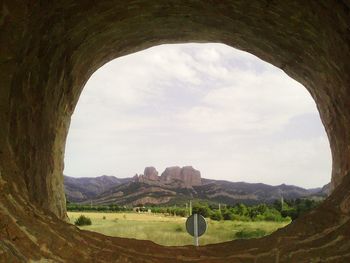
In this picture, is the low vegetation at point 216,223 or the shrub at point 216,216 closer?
the low vegetation at point 216,223

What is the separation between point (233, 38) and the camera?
7707 mm

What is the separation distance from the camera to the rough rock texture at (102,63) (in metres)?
3.90

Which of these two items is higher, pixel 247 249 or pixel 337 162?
pixel 337 162

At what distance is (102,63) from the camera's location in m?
8.12

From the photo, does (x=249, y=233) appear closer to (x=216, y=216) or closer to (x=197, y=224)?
(x=216, y=216)

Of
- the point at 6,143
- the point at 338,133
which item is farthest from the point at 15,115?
the point at 338,133

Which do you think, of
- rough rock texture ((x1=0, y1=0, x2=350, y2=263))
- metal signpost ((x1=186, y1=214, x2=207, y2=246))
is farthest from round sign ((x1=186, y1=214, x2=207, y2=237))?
rough rock texture ((x1=0, y1=0, x2=350, y2=263))

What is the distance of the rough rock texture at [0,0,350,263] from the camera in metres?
3.90

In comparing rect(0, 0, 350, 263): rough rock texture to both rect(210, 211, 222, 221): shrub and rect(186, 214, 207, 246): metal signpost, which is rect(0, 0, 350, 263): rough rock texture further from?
rect(210, 211, 222, 221): shrub

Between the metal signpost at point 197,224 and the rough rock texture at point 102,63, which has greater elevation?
the rough rock texture at point 102,63

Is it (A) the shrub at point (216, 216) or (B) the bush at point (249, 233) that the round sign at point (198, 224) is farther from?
(A) the shrub at point (216, 216)

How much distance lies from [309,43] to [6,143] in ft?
13.9

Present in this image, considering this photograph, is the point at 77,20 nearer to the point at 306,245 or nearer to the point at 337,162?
the point at 306,245

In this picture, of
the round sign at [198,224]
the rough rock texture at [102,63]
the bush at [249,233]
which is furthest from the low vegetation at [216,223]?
the rough rock texture at [102,63]
